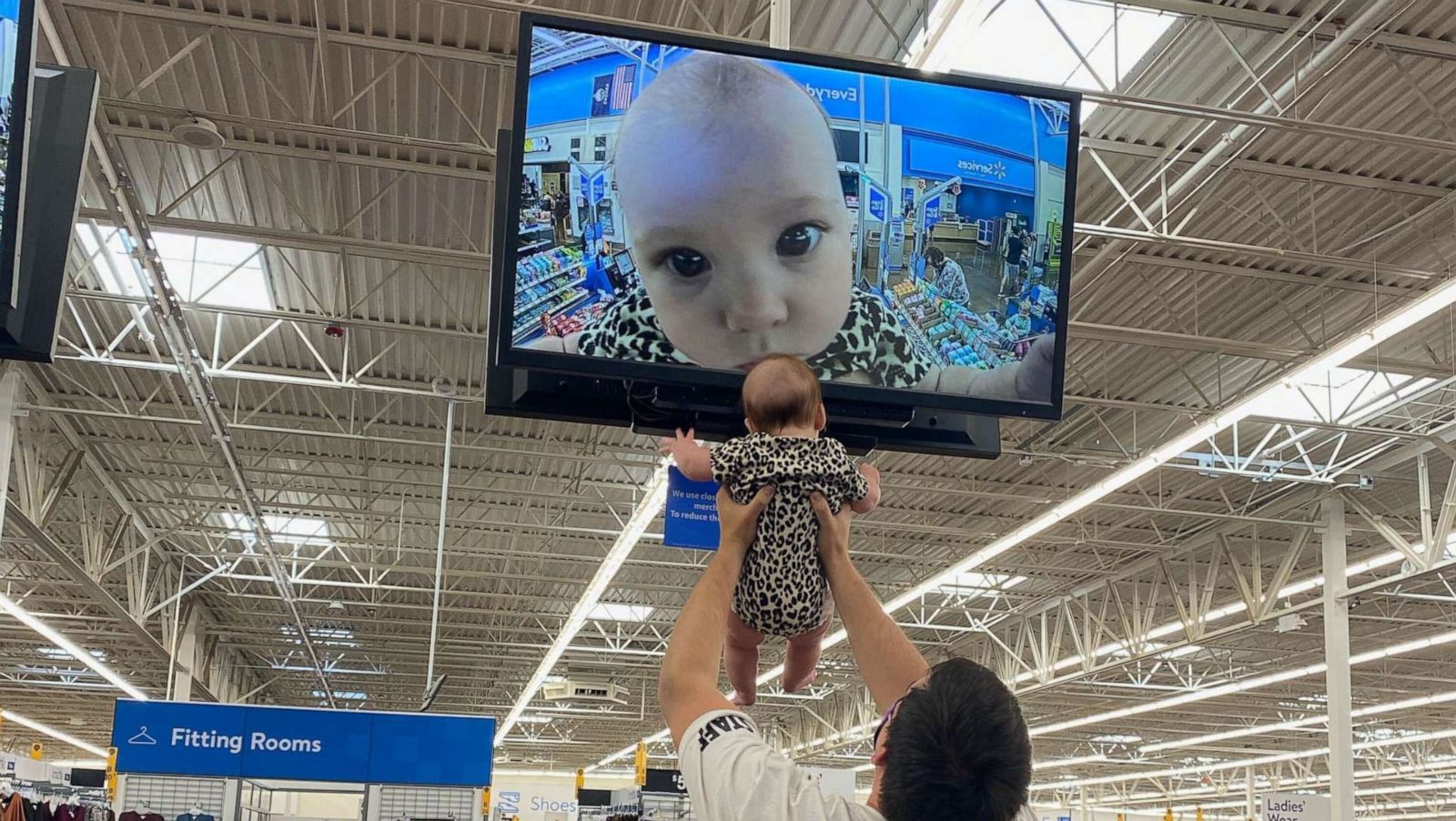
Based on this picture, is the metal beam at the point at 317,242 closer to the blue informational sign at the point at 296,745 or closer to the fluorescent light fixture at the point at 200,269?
the fluorescent light fixture at the point at 200,269

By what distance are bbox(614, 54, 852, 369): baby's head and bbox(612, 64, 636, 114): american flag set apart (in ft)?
0.14

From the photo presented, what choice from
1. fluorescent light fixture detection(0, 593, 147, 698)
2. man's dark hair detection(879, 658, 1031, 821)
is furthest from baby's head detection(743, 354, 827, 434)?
fluorescent light fixture detection(0, 593, 147, 698)

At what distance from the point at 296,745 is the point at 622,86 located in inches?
366

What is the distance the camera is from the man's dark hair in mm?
1605

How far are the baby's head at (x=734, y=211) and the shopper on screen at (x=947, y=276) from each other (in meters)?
0.32

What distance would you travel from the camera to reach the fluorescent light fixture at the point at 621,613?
2800 centimetres

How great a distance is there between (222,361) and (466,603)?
12878mm

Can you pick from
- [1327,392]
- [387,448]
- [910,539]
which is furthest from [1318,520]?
[387,448]

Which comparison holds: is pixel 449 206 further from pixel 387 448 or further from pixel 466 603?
pixel 466 603

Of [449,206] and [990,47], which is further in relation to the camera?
[449,206]

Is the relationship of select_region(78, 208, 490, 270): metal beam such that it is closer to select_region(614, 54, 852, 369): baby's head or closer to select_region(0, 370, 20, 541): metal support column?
select_region(0, 370, 20, 541): metal support column

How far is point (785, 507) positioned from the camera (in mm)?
2496

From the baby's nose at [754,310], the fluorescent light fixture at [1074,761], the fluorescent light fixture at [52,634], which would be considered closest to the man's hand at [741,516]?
the baby's nose at [754,310]

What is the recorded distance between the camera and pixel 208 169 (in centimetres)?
1239
